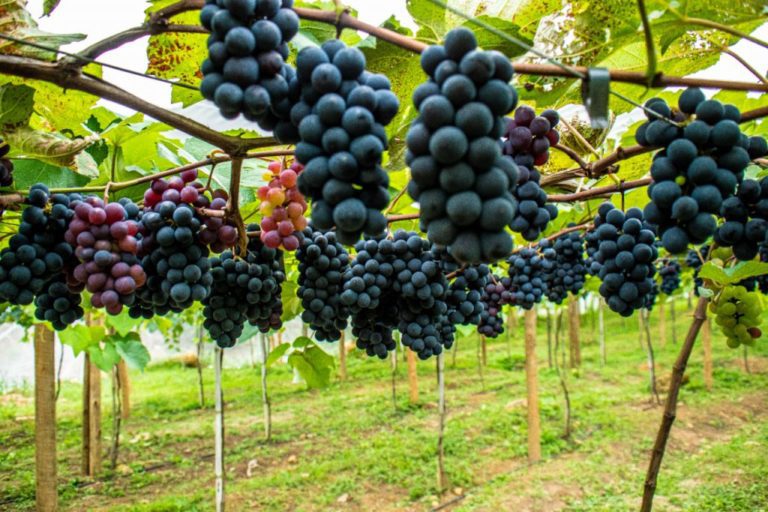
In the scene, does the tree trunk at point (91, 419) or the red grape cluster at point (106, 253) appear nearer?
the red grape cluster at point (106, 253)

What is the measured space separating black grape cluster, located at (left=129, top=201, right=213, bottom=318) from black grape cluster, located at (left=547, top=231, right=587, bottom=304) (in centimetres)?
163

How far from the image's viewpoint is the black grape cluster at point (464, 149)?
61 centimetres

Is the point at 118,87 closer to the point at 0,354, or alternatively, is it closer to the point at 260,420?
the point at 260,420

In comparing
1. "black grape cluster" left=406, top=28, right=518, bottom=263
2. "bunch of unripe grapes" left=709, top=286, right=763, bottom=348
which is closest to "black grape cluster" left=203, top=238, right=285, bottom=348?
"black grape cluster" left=406, top=28, right=518, bottom=263

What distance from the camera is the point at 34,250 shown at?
1161 millimetres

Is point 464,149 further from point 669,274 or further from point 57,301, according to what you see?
point 669,274

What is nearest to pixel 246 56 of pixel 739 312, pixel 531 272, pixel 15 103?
pixel 15 103

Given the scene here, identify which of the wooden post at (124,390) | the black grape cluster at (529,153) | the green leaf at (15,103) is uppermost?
the green leaf at (15,103)

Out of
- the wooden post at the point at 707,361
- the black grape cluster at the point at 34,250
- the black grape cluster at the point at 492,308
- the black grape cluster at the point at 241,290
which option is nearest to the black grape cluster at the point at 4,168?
the black grape cluster at the point at 34,250

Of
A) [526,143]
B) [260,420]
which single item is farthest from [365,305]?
[260,420]

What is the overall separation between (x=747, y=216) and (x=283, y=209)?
93 cm

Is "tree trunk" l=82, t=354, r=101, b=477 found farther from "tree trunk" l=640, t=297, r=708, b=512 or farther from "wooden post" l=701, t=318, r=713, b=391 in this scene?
"wooden post" l=701, t=318, r=713, b=391

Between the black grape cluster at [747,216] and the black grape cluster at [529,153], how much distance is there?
13.1 inches

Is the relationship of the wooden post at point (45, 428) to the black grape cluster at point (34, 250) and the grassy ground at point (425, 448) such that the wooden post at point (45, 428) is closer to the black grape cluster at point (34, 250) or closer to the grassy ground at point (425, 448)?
the grassy ground at point (425, 448)
